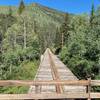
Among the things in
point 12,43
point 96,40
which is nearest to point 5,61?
point 12,43

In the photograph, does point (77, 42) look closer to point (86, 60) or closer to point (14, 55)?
point (86, 60)

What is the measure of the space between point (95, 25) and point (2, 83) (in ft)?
83.9

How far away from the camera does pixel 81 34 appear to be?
1390 inches

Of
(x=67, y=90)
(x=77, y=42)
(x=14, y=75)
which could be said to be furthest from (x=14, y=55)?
(x=67, y=90)

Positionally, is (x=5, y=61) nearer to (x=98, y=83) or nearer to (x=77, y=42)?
(x=77, y=42)

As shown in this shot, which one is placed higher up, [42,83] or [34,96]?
[42,83]

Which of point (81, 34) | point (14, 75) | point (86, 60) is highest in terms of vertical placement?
point (81, 34)

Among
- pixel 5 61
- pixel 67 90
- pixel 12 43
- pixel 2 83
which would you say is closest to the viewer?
pixel 2 83

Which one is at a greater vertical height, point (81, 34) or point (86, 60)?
point (81, 34)

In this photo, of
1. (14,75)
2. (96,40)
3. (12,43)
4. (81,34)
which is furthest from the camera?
(12,43)

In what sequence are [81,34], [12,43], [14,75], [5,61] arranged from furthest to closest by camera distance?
[12,43], [5,61], [14,75], [81,34]

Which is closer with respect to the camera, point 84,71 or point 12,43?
point 84,71

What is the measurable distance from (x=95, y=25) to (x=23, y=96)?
25407 mm

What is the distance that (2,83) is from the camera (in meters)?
7.61
